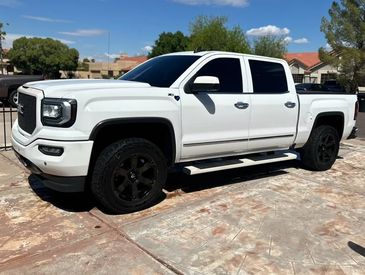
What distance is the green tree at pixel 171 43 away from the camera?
54156 millimetres

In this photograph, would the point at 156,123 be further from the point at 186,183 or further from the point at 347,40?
the point at 347,40

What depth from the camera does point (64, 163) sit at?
13.6ft

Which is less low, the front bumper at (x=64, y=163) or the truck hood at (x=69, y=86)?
the truck hood at (x=69, y=86)

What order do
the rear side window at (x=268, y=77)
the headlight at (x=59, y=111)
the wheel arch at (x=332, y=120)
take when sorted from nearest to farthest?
the headlight at (x=59, y=111)
the rear side window at (x=268, y=77)
the wheel arch at (x=332, y=120)

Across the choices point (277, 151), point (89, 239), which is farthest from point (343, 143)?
point (89, 239)

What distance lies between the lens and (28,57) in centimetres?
6800

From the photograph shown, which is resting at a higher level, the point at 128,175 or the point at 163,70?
the point at 163,70

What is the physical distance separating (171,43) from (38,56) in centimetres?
2666

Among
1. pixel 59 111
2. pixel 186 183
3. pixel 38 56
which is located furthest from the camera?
pixel 38 56

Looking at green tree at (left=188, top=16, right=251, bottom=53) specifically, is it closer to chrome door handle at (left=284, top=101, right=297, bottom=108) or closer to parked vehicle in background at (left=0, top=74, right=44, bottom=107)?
parked vehicle in background at (left=0, top=74, right=44, bottom=107)

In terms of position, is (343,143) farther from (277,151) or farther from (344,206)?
(344,206)

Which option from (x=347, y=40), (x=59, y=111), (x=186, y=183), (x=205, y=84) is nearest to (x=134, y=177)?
(x=59, y=111)

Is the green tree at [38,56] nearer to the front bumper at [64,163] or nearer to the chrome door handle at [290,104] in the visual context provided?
the chrome door handle at [290,104]

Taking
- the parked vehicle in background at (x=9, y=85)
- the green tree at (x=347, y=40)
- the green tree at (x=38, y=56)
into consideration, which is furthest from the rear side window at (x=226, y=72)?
the green tree at (x=38, y=56)
